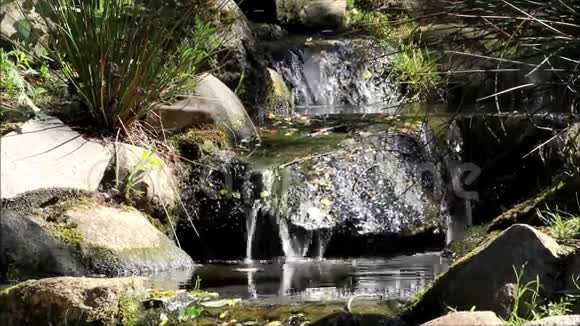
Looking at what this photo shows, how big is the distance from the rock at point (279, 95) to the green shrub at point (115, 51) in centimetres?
274

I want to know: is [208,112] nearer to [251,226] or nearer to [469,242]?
[251,226]

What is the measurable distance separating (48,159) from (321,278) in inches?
65.8

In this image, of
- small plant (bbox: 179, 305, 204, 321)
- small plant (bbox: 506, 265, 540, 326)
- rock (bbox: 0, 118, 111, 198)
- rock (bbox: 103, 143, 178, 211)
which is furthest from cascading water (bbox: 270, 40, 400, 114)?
small plant (bbox: 506, 265, 540, 326)

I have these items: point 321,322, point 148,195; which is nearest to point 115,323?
point 321,322

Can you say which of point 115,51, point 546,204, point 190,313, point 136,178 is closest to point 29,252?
point 136,178

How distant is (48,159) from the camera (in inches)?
195

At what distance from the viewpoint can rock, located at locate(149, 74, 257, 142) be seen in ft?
20.1

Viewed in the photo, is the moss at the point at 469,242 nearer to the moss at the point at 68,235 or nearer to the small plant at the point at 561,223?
the small plant at the point at 561,223

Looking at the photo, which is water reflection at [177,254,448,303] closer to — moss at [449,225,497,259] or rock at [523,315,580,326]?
moss at [449,225,497,259]

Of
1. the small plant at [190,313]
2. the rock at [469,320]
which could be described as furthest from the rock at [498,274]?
the small plant at [190,313]

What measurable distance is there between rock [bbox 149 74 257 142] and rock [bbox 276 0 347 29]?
4398 mm

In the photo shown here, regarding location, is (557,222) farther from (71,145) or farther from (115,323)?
(71,145)

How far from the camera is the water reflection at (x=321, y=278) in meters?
4.28

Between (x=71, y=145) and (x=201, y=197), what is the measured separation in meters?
0.97
